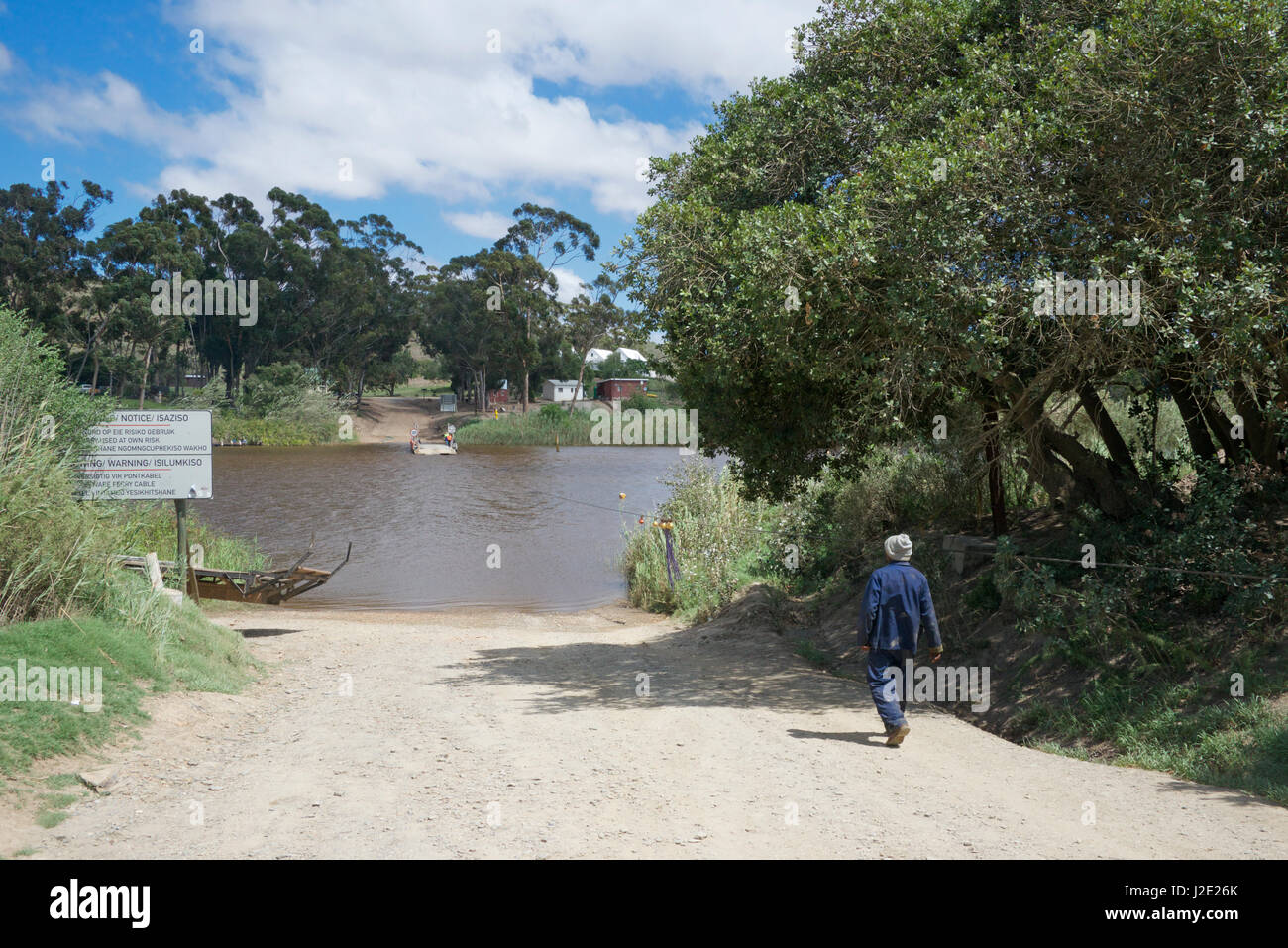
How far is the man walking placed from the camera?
7.55 metres

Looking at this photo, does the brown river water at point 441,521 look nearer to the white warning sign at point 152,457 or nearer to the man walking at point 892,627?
the white warning sign at point 152,457

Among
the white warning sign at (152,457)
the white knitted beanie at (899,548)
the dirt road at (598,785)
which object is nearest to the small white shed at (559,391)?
the white warning sign at (152,457)

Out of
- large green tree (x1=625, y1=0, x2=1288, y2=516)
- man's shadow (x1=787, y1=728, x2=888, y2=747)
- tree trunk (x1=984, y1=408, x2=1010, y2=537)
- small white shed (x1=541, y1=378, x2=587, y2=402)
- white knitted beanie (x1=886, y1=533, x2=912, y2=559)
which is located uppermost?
small white shed (x1=541, y1=378, x2=587, y2=402)

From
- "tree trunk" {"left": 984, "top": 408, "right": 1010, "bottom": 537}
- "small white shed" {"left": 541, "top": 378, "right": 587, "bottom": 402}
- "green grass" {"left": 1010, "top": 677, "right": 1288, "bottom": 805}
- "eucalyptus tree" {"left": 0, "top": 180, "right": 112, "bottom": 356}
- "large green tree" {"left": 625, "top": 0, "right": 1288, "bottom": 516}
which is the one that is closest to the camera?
"green grass" {"left": 1010, "top": 677, "right": 1288, "bottom": 805}

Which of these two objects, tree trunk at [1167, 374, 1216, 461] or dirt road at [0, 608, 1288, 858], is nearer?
dirt road at [0, 608, 1288, 858]

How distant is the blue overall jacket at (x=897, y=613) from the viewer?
761 cm

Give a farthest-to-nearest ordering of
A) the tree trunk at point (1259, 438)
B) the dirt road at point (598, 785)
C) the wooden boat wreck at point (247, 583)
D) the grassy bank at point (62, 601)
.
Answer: the wooden boat wreck at point (247, 583)
the tree trunk at point (1259, 438)
the grassy bank at point (62, 601)
the dirt road at point (598, 785)

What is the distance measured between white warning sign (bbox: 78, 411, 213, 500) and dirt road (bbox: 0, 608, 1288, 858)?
3200 millimetres

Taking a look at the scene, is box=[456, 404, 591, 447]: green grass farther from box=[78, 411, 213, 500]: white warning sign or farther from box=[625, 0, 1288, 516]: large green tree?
box=[625, 0, 1288, 516]: large green tree

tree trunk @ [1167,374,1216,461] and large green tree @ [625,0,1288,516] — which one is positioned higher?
large green tree @ [625,0,1288,516]

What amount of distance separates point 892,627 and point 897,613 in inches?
4.7

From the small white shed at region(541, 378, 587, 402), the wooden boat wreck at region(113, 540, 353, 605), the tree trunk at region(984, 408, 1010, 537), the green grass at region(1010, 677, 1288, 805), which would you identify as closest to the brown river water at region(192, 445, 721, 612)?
the wooden boat wreck at region(113, 540, 353, 605)

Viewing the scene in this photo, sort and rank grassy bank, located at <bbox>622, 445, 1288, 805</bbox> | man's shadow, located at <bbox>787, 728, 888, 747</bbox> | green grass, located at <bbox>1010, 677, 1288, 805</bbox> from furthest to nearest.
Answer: man's shadow, located at <bbox>787, 728, 888, 747</bbox> → grassy bank, located at <bbox>622, 445, 1288, 805</bbox> → green grass, located at <bbox>1010, 677, 1288, 805</bbox>

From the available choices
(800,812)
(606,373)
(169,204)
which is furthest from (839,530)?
(606,373)
